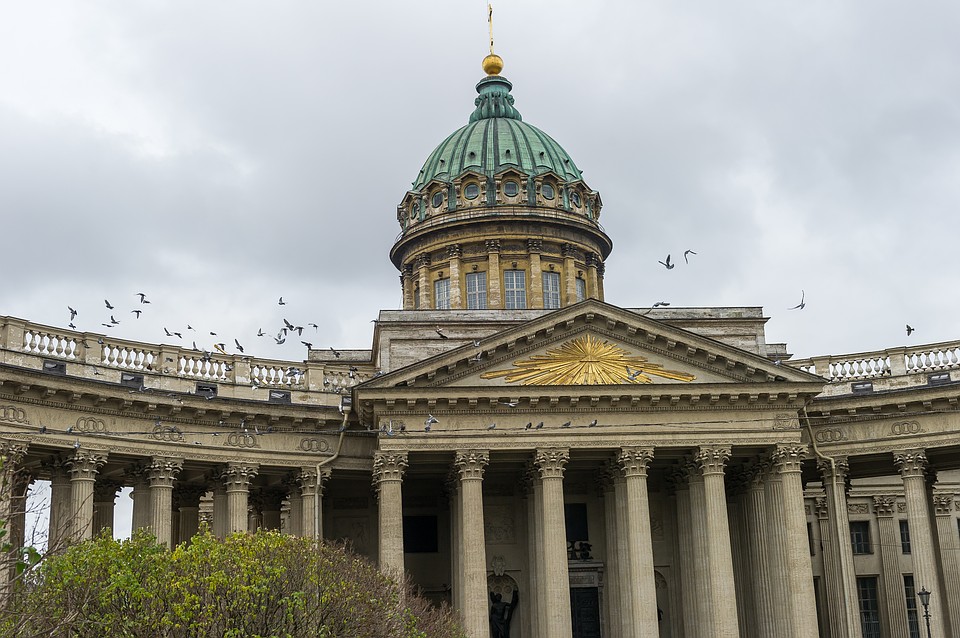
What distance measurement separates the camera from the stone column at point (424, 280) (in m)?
69.1

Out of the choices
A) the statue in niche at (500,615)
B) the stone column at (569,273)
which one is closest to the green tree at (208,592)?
the statue in niche at (500,615)

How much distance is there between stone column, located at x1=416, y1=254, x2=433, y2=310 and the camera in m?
69.1

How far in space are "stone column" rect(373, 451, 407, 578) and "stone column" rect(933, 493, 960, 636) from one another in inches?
949

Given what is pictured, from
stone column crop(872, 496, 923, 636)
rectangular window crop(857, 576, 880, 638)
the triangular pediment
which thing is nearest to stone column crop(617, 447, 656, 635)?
the triangular pediment

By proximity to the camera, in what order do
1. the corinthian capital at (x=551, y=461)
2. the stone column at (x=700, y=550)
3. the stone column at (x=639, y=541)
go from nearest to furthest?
1. the stone column at (x=639, y=541)
2. the corinthian capital at (x=551, y=461)
3. the stone column at (x=700, y=550)

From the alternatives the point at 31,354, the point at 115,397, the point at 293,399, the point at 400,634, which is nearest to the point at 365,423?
the point at 293,399

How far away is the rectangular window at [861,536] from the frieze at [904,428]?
15.2 m

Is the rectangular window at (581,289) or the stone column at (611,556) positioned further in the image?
the rectangular window at (581,289)

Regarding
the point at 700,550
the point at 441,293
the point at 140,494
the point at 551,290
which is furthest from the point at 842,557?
the point at 140,494

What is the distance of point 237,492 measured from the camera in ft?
160

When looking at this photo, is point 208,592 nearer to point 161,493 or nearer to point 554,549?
point 161,493

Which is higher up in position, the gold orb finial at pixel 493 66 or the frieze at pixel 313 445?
the gold orb finial at pixel 493 66

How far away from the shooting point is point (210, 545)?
31672 millimetres

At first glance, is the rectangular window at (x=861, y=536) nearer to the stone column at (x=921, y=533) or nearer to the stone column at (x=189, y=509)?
the stone column at (x=921, y=533)
